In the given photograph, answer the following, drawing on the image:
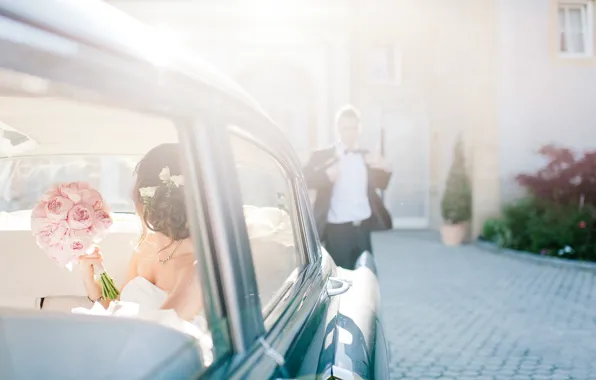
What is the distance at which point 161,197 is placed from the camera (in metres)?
1.88

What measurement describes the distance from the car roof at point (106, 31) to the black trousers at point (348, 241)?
409 centimetres

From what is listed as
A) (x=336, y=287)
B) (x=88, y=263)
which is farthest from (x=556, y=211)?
(x=88, y=263)

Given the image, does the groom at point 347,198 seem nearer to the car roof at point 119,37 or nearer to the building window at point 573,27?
the car roof at point 119,37

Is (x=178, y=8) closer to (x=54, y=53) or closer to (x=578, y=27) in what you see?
(x=578, y=27)

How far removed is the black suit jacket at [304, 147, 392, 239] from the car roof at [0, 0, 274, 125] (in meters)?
4.09

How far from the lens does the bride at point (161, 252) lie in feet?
5.24

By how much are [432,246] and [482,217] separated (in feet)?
4.13

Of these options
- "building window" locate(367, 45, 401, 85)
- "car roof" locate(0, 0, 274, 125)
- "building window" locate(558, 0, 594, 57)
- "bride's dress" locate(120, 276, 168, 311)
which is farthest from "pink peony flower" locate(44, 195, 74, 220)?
"building window" locate(367, 45, 401, 85)

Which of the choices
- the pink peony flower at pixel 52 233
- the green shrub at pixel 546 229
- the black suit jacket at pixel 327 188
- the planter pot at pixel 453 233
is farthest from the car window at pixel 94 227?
the planter pot at pixel 453 233

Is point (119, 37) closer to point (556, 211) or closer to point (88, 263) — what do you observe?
point (88, 263)

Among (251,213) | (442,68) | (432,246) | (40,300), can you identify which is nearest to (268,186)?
(251,213)

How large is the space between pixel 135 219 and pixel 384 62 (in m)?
15.1

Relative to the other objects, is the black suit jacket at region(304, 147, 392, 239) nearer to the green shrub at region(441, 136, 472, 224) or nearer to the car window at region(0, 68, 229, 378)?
the car window at region(0, 68, 229, 378)

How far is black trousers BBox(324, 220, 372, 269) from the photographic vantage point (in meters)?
5.52
